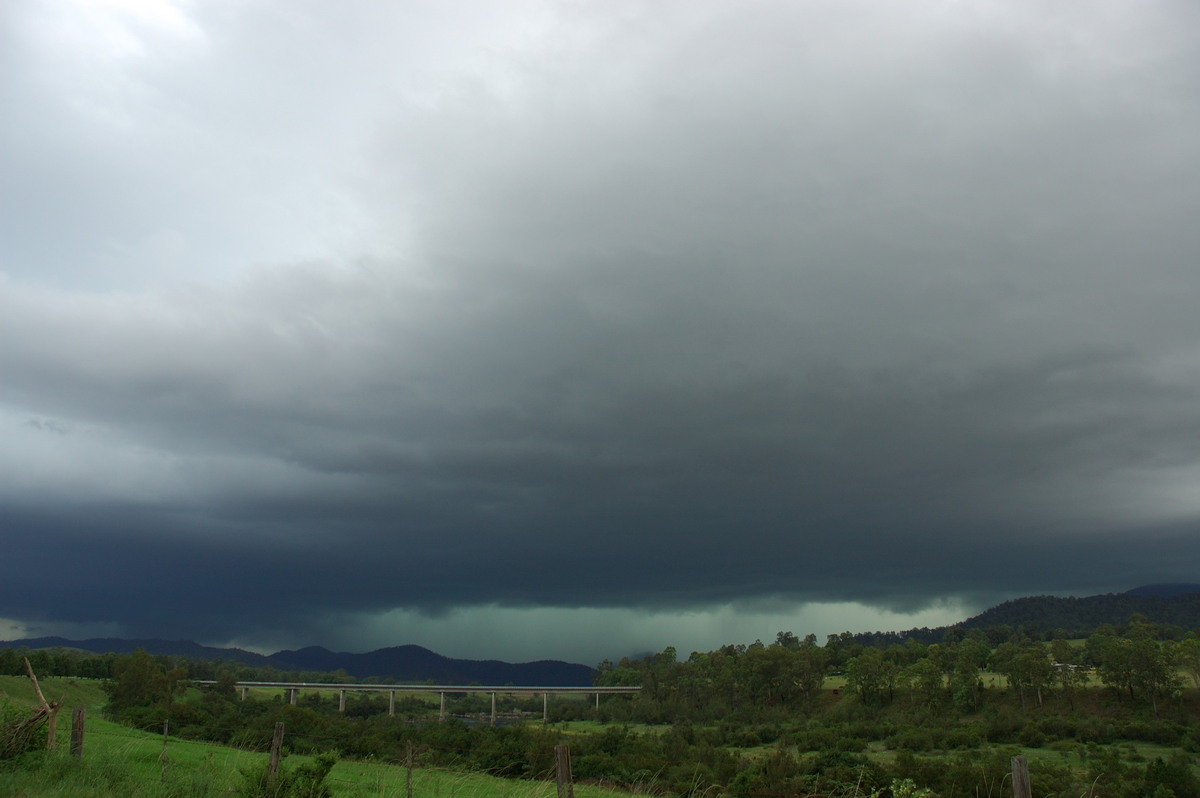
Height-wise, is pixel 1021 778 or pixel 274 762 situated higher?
pixel 1021 778

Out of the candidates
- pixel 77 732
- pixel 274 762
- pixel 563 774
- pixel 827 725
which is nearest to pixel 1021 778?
pixel 563 774

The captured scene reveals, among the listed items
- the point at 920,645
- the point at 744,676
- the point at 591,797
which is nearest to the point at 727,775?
the point at 591,797

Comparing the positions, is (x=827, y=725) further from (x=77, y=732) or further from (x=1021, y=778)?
(x=1021, y=778)

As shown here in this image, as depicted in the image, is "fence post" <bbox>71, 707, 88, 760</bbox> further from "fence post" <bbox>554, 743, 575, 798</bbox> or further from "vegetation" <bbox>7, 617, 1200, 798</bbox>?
"fence post" <bbox>554, 743, 575, 798</bbox>

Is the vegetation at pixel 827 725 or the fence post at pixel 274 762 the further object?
the vegetation at pixel 827 725

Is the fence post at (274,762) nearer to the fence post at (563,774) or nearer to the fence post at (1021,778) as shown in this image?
the fence post at (563,774)

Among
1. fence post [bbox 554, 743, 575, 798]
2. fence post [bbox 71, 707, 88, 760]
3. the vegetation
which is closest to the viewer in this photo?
fence post [bbox 554, 743, 575, 798]

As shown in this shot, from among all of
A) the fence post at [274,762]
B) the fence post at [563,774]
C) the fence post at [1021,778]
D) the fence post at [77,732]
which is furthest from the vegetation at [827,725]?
the fence post at [1021,778]

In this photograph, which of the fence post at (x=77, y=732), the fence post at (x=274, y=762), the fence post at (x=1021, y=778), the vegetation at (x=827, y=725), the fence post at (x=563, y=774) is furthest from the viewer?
the vegetation at (x=827, y=725)

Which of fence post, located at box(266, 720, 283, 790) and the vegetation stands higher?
fence post, located at box(266, 720, 283, 790)

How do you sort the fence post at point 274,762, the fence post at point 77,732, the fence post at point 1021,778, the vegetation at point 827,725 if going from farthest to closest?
the vegetation at point 827,725
the fence post at point 77,732
the fence post at point 274,762
the fence post at point 1021,778

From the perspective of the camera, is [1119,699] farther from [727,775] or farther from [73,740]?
[73,740]

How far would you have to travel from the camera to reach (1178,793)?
70.4 m

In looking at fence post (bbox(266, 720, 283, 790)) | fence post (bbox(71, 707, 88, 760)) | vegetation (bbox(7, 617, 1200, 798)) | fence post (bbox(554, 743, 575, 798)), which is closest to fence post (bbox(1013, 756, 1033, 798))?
fence post (bbox(554, 743, 575, 798))
